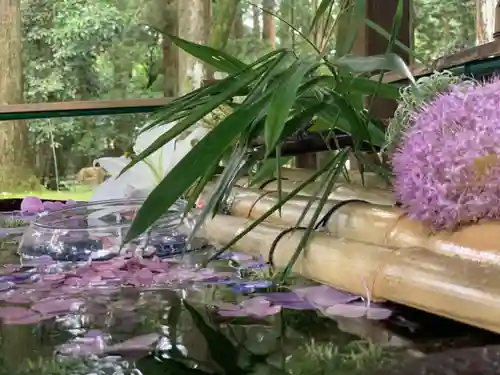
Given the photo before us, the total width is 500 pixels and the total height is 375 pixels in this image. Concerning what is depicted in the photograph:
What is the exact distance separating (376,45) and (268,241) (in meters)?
0.67

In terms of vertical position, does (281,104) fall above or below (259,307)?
above

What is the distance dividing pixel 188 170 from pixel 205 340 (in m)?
0.11

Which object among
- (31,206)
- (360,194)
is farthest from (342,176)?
(31,206)

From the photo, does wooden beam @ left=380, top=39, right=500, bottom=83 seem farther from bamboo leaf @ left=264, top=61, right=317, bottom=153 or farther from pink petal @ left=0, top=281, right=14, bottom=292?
pink petal @ left=0, top=281, right=14, bottom=292

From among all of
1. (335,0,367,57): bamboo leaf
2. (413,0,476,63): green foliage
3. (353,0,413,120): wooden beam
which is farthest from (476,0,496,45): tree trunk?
(413,0,476,63): green foliage

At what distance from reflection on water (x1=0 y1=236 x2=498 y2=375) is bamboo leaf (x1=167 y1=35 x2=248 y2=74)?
0.22 m

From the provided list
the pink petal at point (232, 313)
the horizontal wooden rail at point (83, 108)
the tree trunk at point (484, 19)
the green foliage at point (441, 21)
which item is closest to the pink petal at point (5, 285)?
the pink petal at point (232, 313)

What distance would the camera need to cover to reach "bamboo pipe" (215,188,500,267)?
1.40ft

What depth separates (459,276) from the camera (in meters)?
0.38

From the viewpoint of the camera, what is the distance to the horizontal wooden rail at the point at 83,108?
145 centimetres

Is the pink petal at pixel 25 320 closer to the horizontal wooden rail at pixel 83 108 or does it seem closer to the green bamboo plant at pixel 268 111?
the green bamboo plant at pixel 268 111

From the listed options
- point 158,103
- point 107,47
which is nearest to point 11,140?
point 107,47

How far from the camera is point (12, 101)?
14.1ft

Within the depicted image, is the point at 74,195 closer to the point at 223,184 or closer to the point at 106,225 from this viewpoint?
the point at 106,225
